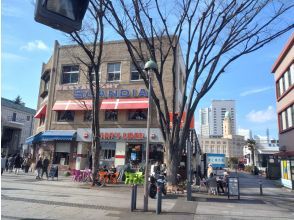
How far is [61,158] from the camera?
28734 mm

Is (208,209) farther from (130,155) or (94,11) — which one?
(130,155)

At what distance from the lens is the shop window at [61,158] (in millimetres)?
28500

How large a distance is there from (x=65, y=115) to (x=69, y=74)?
4235mm

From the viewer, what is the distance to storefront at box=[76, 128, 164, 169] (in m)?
25.8

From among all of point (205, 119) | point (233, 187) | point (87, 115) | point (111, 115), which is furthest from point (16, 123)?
point (205, 119)

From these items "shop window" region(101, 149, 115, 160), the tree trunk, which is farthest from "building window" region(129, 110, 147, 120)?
the tree trunk

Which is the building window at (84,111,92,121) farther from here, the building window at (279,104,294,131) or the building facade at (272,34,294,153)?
the building window at (279,104,294,131)

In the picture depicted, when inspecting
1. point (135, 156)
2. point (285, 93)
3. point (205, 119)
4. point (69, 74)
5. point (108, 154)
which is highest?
point (205, 119)

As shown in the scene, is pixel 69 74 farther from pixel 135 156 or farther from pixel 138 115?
pixel 135 156

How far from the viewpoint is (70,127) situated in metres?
29.0

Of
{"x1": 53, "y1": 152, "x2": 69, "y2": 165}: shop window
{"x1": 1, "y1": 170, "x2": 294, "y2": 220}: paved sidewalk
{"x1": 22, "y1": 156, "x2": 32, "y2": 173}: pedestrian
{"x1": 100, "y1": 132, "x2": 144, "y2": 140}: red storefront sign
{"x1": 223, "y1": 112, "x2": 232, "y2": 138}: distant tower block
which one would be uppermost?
{"x1": 223, "y1": 112, "x2": 232, "y2": 138}: distant tower block

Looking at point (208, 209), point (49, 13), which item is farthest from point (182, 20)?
point (49, 13)

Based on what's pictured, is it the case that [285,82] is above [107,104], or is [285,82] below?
above

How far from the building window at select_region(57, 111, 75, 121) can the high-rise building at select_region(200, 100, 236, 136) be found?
5189 inches
